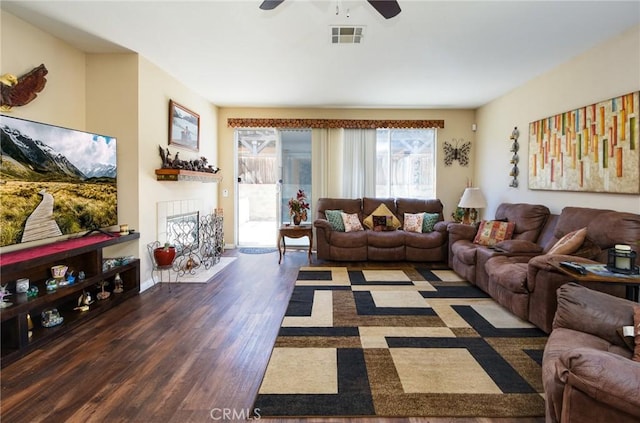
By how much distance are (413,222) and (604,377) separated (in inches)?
168

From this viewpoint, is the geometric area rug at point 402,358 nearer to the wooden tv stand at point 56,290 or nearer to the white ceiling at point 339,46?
the wooden tv stand at point 56,290

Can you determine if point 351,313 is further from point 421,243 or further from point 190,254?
point 190,254

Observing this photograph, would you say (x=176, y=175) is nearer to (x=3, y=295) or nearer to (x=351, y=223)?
(x=3, y=295)

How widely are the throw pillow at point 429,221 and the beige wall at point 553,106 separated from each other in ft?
3.01

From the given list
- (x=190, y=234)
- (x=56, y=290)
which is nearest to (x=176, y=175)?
(x=190, y=234)

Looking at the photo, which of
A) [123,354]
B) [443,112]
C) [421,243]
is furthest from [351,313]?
[443,112]

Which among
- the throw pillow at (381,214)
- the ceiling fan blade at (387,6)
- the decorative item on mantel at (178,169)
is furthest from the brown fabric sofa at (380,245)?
the ceiling fan blade at (387,6)

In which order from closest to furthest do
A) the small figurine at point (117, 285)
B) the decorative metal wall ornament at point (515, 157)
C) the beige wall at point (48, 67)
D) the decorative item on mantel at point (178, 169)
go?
the beige wall at point (48, 67), the small figurine at point (117, 285), the decorative item on mantel at point (178, 169), the decorative metal wall ornament at point (515, 157)

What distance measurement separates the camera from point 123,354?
7.64ft

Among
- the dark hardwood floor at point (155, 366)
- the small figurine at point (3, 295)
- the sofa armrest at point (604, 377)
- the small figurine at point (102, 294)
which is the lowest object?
the dark hardwood floor at point (155, 366)

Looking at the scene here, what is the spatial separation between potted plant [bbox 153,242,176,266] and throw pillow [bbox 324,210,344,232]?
2.39 metres

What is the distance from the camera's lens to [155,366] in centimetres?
218

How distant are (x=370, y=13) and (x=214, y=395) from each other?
2914 mm

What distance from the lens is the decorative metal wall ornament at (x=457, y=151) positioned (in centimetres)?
593
